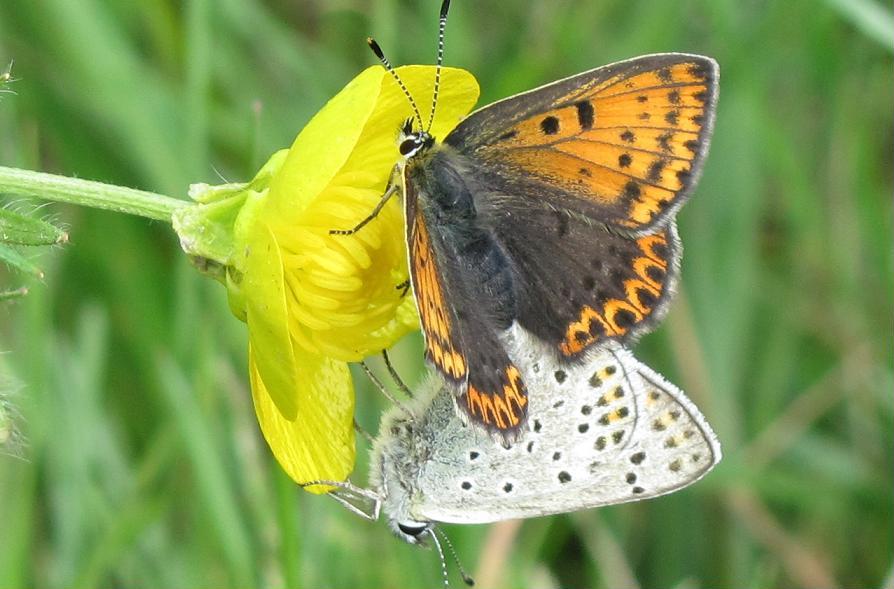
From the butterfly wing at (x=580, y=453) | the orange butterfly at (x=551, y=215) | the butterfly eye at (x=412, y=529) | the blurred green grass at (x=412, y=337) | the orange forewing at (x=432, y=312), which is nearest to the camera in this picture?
the orange forewing at (x=432, y=312)

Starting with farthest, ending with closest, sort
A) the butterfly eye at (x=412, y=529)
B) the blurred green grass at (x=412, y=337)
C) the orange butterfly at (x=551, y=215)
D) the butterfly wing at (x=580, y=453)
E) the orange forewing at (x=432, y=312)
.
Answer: the blurred green grass at (x=412, y=337)
the butterfly eye at (x=412, y=529)
the butterfly wing at (x=580, y=453)
the orange butterfly at (x=551, y=215)
the orange forewing at (x=432, y=312)

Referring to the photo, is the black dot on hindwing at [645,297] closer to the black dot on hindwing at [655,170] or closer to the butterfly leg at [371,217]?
the black dot on hindwing at [655,170]

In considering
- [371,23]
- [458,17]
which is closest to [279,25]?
[371,23]

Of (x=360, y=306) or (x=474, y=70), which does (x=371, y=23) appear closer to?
(x=474, y=70)

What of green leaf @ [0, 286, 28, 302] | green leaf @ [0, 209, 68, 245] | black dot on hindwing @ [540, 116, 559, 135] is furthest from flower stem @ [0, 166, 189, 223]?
black dot on hindwing @ [540, 116, 559, 135]

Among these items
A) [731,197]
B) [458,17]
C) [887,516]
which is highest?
[458,17]

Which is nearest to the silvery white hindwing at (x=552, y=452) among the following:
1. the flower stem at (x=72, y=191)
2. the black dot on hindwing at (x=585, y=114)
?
the black dot on hindwing at (x=585, y=114)

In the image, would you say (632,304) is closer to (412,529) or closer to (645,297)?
(645,297)

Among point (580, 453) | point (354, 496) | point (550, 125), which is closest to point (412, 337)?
point (354, 496)
